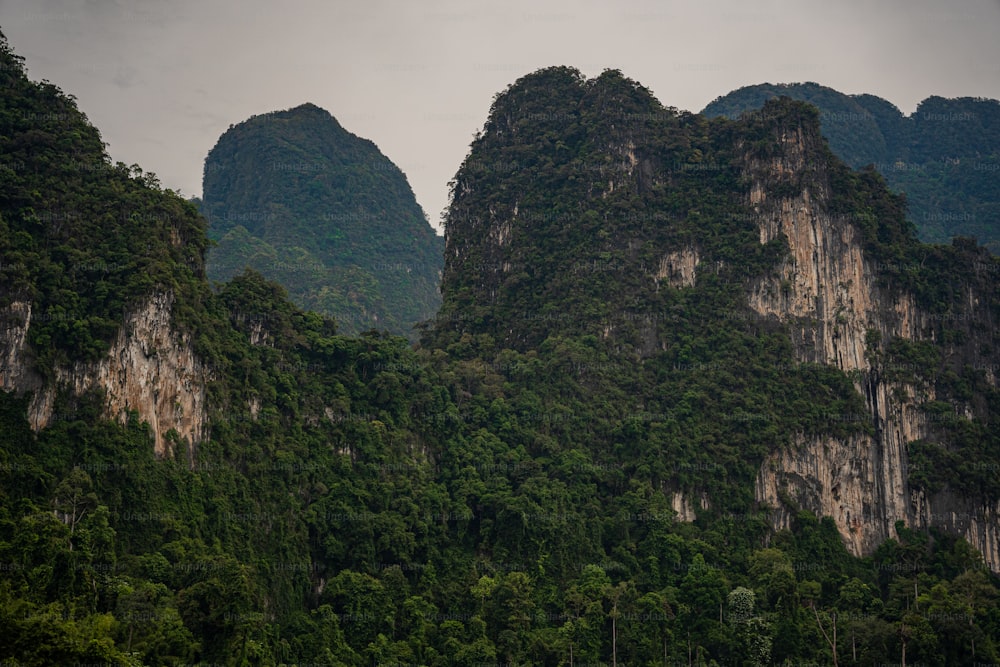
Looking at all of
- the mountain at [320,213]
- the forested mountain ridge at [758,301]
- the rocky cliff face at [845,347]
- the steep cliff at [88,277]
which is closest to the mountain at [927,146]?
the forested mountain ridge at [758,301]

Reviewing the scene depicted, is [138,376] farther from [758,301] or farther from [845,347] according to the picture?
[845,347]

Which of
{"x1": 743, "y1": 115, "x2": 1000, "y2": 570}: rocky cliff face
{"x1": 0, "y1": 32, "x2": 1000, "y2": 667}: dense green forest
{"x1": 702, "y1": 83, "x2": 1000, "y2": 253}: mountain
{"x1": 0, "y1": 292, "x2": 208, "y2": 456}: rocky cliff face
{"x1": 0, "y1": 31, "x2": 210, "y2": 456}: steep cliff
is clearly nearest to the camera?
{"x1": 0, "y1": 32, "x2": 1000, "y2": 667}: dense green forest

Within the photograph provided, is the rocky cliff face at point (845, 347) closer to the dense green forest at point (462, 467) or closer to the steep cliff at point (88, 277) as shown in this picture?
the dense green forest at point (462, 467)

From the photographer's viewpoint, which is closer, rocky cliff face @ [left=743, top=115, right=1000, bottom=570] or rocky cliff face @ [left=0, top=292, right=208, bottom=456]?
rocky cliff face @ [left=0, top=292, right=208, bottom=456]

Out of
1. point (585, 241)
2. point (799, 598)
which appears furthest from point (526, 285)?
point (799, 598)

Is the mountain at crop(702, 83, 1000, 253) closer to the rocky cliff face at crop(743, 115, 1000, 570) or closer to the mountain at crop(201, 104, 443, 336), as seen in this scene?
the rocky cliff face at crop(743, 115, 1000, 570)

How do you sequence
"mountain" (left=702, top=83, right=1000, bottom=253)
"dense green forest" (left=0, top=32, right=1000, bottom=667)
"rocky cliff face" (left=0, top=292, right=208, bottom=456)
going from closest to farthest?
"dense green forest" (left=0, top=32, right=1000, bottom=667) → "rocky cliff face" (left=0, top=292, right=208, bottom=456) → "mountain" (left=702, top=83, right=1000, bottom=253)

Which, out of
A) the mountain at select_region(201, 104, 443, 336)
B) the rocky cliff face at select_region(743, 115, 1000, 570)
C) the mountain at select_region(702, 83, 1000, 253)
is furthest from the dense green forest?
the mountain at select_region(702, 83, 1000, 253)

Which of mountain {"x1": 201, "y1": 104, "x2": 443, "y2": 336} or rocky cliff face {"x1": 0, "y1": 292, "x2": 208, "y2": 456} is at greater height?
mountain {"x1": 201, "y1": 104, "x2": 443, "y2": 336}
